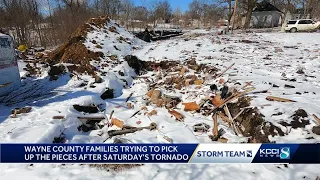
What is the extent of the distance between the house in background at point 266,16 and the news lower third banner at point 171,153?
129ft

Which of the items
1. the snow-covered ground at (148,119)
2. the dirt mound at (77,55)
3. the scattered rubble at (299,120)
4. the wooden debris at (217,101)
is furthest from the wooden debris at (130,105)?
the scattered rubble at (299,120)

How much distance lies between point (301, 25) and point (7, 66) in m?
26.2

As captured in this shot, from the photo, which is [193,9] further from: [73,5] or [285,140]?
[285,140]

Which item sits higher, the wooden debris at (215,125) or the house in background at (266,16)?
the house in background at (266,16)

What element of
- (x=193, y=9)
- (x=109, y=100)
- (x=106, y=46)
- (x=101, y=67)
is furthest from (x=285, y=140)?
(x=193, y=9)

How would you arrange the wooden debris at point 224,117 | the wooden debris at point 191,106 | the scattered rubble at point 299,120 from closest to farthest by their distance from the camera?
the scattered rubble at point 299,120, the wooden debris at point 224,117, the wooden debris at point 191,106

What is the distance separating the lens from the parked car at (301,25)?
23234 mm

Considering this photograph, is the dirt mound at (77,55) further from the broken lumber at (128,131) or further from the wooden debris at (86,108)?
the broken lumber at (128,131)

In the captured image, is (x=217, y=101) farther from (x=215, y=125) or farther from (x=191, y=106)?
(x=215, y=125)

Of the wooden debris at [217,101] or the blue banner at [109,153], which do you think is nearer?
the blue banner at [109,153]

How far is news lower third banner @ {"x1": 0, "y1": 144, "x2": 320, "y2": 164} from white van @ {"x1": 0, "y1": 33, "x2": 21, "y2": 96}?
494 cm

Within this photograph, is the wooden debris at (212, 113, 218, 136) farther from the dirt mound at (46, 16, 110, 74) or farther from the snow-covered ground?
the dirt mound at (46, 16, 110, 74)

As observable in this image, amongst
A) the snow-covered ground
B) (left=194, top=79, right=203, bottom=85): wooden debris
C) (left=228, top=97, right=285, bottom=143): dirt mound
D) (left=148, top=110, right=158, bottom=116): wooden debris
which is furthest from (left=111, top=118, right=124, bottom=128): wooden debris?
(left=194, top=79, right=203, bottom=85): wooden debris

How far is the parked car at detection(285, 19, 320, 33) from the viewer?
2323 centimetres
